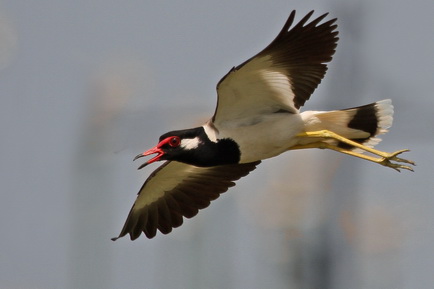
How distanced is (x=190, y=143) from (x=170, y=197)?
145cm

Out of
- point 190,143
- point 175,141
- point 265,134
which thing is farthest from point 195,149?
point 265,134

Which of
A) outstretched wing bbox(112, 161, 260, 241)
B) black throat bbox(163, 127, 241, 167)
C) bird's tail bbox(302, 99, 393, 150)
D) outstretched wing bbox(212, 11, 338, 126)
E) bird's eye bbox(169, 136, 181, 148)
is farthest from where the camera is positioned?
outstretched wing bbox(112, 161, 260, 241)

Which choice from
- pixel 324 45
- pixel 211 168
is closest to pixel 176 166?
pixel 211 168

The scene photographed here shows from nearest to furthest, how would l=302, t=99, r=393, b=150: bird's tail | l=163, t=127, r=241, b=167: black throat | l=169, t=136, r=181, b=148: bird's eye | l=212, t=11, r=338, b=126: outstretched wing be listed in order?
l=212, t=11, r=338, b=126: outstretched wing
l=163, t=127, r=241, b=167: black throat
l=169, t=136, r=181, b=148: bird's eye
l=302, t=99, r=393, b=150: bird's tail

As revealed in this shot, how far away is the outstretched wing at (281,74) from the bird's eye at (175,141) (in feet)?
1.13

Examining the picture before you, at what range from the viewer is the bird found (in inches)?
535

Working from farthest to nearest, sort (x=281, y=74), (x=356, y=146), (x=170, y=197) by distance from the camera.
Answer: (x=170, y=197) < (x=356, y=146) < (x=281, y=74)

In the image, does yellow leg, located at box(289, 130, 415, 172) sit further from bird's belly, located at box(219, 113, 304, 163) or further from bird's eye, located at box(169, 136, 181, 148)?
bird's eye, located at box(169, 136, 181, 148)

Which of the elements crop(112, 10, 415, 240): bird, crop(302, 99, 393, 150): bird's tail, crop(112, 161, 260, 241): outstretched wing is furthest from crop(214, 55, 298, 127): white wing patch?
crop(112, 161, 260, 241): outstretched wing

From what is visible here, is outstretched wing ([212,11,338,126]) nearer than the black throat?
Yes

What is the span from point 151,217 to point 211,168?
2.36ft

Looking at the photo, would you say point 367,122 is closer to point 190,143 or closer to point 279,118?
point 279,118

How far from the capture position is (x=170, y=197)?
1523cm

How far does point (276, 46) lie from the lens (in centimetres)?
1353
